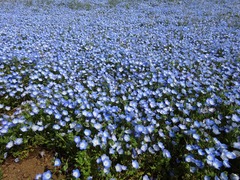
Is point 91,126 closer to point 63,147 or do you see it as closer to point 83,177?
point 63,147

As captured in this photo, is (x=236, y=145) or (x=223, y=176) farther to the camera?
(x=236, y=145)

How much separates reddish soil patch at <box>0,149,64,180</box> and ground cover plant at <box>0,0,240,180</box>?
0.04m

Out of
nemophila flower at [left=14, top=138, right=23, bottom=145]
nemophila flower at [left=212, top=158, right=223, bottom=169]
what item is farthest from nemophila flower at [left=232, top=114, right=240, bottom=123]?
nemophila flower at [left=14, top=138, right=23, bottom=145]

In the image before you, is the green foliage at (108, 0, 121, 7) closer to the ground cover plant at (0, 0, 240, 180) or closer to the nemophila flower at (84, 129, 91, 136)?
the ground cover plant at (0, 0, 240, 180)

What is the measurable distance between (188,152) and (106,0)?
15713mm

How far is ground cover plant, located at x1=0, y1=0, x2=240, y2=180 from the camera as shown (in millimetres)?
2510

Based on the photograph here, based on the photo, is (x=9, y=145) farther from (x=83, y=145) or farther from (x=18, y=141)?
(x=83, y=145)

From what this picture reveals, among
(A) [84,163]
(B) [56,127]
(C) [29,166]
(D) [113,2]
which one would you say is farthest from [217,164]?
(D) [113,2]

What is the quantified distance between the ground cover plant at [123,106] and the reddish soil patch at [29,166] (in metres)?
0.04

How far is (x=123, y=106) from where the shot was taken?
3.54 meters

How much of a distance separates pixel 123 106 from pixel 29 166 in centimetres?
158

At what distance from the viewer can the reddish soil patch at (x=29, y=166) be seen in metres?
2.54

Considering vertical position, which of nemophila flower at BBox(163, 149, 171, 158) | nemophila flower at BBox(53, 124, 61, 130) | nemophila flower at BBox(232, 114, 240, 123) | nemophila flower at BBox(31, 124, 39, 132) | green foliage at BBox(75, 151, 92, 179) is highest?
nemophila flower at BBox(232, 114, 240, 123)

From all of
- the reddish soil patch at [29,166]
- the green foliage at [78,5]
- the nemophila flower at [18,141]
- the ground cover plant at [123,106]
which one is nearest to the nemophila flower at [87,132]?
the ground cover plant at [123,106]
